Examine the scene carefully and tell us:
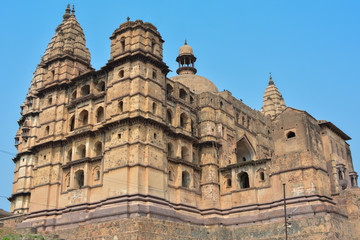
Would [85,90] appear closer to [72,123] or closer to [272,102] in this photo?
[72,123]

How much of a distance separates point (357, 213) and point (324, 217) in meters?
4.55

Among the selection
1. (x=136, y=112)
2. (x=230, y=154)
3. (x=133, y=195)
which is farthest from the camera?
(x=230, y=154)

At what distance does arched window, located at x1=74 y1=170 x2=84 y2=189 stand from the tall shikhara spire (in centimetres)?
2694

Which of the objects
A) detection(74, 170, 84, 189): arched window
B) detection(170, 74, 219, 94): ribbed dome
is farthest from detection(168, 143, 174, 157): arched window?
detection(170, 74, 219, 94): ribbed dome

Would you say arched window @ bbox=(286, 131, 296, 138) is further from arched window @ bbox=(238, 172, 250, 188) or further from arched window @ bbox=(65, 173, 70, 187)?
arched window @ bbox=(65, 173, 70, 187)

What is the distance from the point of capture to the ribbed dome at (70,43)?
39.3 m

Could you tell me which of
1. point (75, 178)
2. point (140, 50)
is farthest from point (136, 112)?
point (75, 178)

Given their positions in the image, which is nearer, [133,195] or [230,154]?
[133,195]

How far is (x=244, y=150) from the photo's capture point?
4262cm

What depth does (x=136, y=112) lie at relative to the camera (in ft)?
101

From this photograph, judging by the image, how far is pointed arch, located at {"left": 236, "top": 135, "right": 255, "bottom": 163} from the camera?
1628 inches

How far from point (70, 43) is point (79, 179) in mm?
13126

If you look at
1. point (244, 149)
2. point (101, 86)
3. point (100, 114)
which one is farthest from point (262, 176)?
point (101, 86)

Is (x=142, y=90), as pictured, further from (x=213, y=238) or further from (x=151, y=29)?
(x=213, y=238)
